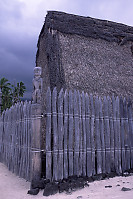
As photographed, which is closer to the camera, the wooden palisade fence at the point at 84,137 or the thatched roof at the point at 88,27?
the wooden palisade fence at the point at 84,137

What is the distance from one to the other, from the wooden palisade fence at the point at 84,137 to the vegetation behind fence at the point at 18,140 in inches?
25.3

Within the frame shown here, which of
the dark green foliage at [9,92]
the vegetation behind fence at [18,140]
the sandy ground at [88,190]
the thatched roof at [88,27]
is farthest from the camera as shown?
the dark green foliage at [9,92]

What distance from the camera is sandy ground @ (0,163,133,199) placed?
3559mm

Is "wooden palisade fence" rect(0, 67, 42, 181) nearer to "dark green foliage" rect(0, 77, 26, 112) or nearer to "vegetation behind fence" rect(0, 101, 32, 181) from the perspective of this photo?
"vegetation behind fence" rect(0, 101, 32, 181)

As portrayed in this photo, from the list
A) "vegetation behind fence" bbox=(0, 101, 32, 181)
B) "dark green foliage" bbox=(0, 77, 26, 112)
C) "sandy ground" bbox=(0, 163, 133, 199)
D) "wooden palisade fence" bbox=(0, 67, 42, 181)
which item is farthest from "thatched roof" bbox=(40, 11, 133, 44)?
"dark green foliage" bbox=(0, 77, 26, 112)

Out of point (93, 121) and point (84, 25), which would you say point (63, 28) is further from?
point (93, 121)

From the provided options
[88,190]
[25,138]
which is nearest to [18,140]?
[25,138]

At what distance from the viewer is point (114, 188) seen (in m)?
3.93

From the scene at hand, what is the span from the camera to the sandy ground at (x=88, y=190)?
11.7ft

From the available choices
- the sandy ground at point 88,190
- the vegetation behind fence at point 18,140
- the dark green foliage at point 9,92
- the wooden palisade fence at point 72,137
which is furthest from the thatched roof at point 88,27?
the dark green foliage at point 9,92

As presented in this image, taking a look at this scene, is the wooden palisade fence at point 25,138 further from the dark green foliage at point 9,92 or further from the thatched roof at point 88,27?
the dark green foliage at point 9,92

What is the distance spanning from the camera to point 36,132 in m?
4.30

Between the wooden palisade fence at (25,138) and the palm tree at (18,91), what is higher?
→ the palm tree at (18,91)

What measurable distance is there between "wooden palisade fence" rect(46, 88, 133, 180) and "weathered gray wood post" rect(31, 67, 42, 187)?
0.63ft
